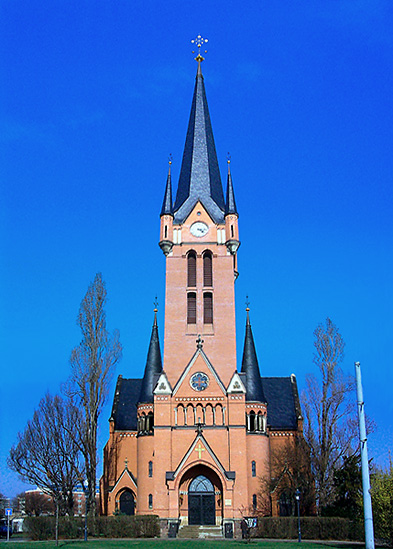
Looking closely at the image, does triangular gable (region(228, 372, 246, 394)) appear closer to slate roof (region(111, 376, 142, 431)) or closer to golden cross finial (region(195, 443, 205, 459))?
golden cross finial (region(195, 443, 205, 459))

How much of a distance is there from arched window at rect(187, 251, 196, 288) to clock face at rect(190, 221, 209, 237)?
6.00 feet

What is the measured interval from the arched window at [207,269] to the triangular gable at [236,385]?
29.4 ft

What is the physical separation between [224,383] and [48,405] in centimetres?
1852

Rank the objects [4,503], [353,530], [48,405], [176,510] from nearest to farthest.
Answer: [353,530], [176,510], [48,405], [4,503]

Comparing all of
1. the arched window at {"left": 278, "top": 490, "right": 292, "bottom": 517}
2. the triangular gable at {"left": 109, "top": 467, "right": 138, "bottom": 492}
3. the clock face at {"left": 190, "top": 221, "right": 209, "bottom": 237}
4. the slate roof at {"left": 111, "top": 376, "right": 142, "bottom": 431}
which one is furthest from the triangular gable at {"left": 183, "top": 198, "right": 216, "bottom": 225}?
the arched window at {"left": 278, "top": 490, "right": 292, "bottom": 517}

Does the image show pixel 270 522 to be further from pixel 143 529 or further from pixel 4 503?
pixel 4 503

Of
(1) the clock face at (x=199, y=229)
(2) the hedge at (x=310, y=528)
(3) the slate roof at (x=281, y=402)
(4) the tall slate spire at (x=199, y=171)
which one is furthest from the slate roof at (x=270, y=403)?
(4) the tall slate spire at (x=199, y=171)

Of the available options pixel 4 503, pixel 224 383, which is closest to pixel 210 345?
pixel 224 383

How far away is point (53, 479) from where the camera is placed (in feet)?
179

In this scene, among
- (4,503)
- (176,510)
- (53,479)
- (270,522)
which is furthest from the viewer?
(4,503)

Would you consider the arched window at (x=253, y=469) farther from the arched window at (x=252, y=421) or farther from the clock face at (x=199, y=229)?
the clock face at (x=199, y=229)

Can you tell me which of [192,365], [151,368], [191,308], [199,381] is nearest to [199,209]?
[191,308]

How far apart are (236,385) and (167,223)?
52.0 feet

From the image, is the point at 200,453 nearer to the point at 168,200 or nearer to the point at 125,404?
the point at 125,404
